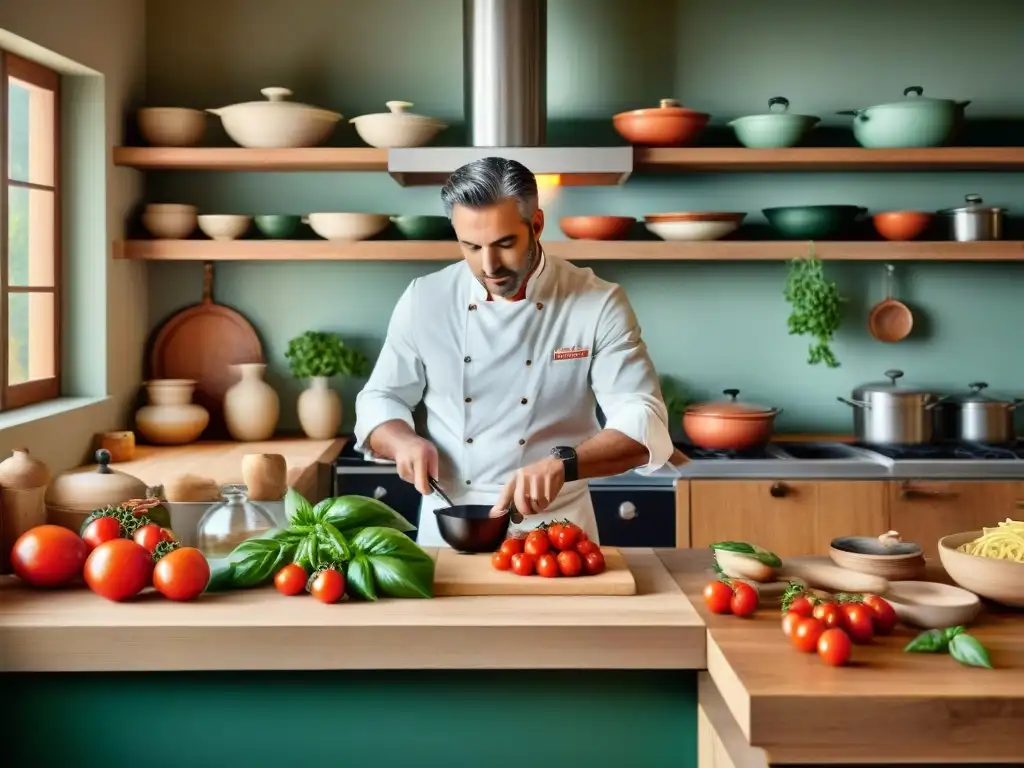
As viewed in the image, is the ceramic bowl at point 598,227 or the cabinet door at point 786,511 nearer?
the cabinet door at point 786,511

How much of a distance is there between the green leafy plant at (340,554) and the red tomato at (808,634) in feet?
2.13

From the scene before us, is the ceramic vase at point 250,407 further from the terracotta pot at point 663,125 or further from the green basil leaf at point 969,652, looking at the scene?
the green basil leaf at point 969,652

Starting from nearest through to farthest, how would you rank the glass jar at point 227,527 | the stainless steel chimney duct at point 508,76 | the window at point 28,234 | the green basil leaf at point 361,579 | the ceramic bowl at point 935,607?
1. the ceramic bowl at point 935,607
2. the green basil leaf at point 361,579
3. the glass jar at point 227,527
4. the window at point 28,234
5. the stainless steel chimney duct at point 508,76

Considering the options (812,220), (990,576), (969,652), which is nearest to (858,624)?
(969,652)

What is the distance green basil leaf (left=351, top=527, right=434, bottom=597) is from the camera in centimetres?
210

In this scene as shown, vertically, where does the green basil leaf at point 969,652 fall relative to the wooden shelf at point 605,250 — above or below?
below

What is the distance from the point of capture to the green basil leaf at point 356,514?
223 centimetres

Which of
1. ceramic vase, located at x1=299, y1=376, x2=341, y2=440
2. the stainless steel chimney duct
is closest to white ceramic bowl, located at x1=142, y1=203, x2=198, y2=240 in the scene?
ceramic vase, located at x1=299, y1=376, x2=341, y2=440

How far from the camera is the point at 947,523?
4.02 meters

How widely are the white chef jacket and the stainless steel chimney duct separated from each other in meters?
1.17

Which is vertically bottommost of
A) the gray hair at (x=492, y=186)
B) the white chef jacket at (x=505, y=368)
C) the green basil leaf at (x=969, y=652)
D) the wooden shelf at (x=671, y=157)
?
the green basil leaf at (x=969, y=652)

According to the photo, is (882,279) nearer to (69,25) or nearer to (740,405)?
(740,405)

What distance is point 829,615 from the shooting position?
73.0 inches

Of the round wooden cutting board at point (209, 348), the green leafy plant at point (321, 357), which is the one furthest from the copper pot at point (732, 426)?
the round wooden cutting board at point (209, 348)
